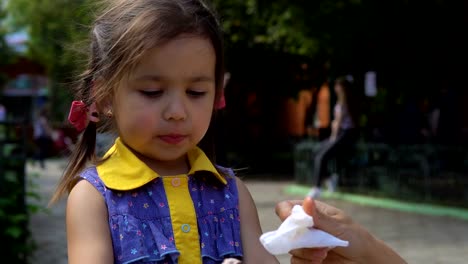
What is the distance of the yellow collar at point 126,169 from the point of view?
1755 millimetres

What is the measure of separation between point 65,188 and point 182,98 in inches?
15.2

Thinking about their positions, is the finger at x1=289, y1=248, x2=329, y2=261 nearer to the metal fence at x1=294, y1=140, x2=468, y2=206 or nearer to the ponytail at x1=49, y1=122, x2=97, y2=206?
the ponytail at x1=49, y1=122, x2=97, y2=206

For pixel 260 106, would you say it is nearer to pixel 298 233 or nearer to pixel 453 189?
pixel 453 189

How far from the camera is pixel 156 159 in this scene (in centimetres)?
183

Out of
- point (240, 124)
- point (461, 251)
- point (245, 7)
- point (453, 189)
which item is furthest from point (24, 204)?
point (240, 124)

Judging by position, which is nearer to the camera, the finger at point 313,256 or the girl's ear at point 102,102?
the finger at point 313,256

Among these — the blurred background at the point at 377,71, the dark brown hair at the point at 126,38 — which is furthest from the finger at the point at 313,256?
the blurred background at the point at 377,71

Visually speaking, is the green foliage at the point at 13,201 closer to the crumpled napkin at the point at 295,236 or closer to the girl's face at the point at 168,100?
the girl's face at the point at 168,100

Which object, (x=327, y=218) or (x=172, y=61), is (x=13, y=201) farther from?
(x=327, y=218)

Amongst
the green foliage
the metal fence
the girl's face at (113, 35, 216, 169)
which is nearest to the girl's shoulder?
the girl's face at (113, 35, 216, 169)

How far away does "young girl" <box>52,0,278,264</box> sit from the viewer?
5.58 ft

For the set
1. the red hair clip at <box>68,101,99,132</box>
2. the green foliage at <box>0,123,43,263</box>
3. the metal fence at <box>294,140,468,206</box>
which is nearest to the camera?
the red hair clip at <box>68,101,99,132</box>

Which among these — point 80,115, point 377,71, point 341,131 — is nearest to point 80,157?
point 80,115

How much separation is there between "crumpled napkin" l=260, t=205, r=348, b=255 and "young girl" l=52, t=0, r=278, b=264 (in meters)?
0.34
